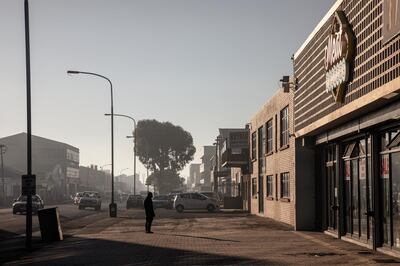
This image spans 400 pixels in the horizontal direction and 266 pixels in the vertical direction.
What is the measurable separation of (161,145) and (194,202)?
62359mm

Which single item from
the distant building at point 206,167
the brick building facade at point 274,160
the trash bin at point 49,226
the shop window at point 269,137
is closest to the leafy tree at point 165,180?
the distant building at point 206,167

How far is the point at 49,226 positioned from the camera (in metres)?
23.9

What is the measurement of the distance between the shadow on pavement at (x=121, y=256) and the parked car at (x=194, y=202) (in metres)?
32.0

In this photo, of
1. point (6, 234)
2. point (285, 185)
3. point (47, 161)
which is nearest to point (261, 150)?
point (285, 185)

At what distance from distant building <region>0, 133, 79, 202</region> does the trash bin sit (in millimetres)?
94334

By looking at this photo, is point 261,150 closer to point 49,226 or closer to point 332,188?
point 332,188

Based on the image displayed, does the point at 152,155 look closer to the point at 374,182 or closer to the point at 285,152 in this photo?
the point at 285,152

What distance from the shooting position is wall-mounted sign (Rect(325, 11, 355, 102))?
18047mm

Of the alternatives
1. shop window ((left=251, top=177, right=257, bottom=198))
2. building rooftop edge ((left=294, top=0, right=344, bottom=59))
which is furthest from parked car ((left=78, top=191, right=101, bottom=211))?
building rooftop edge ((left=294, top=0, right=344, bottom=59))

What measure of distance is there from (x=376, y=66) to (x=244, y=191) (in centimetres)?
4319

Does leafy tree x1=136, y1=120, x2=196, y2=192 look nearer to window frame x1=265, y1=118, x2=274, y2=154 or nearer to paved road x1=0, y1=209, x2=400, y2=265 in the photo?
window frame x1=265, y1=118, x2=274, y2=154

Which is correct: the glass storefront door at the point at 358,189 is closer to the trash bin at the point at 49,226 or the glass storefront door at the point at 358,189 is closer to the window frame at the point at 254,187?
the trash bin at the point at 49,226

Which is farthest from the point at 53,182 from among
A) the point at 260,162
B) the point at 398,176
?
the point at 398,176

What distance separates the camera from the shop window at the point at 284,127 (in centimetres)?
3297
